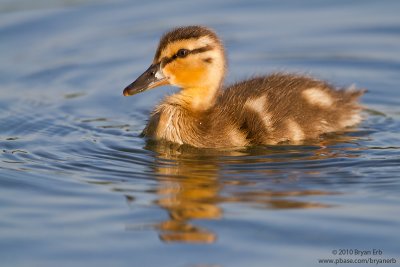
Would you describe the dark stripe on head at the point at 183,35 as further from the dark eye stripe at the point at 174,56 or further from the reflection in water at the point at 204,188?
the reflection in water at the point at 204,188

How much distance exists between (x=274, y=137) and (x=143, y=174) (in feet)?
3.42

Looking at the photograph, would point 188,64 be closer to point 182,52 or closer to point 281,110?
point 182,52

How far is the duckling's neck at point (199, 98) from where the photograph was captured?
6.52 meters

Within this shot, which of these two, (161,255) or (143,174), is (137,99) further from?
(161,255)

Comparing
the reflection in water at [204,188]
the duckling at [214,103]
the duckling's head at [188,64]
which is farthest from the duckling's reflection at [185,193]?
the duckling's head at [188,64]

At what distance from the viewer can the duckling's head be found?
21.0ft

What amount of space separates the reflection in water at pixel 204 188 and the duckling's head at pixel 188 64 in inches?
16.2

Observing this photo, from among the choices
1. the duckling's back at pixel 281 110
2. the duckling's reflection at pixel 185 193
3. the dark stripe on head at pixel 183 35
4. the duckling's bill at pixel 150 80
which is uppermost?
the dark stripe on head at pixel 183 35

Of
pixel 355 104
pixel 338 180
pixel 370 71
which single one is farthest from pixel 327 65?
pixel 338 180

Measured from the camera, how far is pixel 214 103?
6.55 m

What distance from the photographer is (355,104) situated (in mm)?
7012

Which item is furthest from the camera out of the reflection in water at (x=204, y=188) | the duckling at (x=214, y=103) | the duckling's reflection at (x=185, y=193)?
the duckling at (x=214, y=103)

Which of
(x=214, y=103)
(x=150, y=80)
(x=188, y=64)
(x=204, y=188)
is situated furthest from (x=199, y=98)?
(x=204, y=188)

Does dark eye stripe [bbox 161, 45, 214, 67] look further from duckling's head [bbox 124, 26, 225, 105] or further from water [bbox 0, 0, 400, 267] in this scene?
water [bbox 0, 0, 400, 267]
